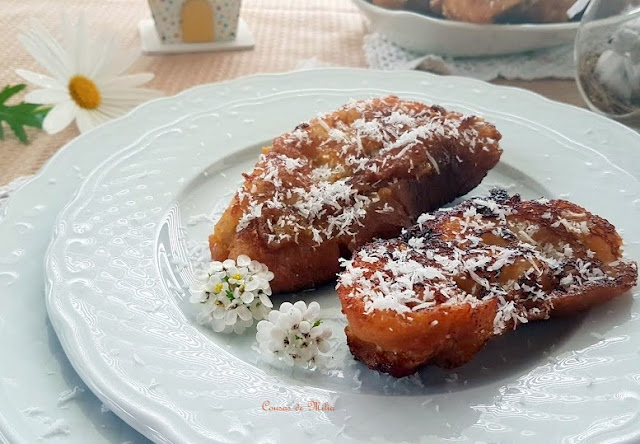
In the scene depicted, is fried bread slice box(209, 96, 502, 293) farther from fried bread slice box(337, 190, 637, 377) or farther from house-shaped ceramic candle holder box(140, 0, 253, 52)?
house-shaped ceramic candle holder box(140, 0, 253, 52)

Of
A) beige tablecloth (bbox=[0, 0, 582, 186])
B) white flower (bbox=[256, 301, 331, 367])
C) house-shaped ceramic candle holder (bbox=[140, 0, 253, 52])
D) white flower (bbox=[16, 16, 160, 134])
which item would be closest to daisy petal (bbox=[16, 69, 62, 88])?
white flower (bbox=[16, 16, 160, 134])

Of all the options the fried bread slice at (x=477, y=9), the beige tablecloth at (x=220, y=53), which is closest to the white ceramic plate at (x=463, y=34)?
the fried bread slice at (x=477, y=9)

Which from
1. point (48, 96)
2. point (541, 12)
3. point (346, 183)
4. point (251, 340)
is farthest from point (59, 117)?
point (541, 12)

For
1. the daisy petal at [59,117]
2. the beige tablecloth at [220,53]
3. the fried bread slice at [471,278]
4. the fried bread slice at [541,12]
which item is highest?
the fried bread slice at [471,278]

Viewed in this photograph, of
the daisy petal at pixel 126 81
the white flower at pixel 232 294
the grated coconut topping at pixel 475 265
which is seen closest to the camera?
the grated coconut topping at pixel 475 265

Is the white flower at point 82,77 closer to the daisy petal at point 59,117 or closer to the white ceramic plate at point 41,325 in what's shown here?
the daisy petal at point 59,117

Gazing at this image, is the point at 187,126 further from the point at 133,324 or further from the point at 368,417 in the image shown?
the point at 368,417

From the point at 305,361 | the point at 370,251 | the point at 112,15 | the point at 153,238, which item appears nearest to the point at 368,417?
the point at 305,361
